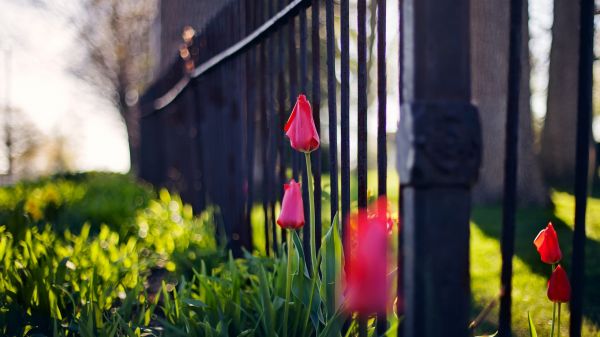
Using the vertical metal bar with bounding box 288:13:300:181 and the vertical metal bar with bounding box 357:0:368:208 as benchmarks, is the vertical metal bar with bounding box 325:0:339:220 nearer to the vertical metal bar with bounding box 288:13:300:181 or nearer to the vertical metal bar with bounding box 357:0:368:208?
the vertical metal bar with bounding box 357:0:368:208

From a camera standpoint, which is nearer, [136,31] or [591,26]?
[591,26]

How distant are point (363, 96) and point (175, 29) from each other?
1026 cm

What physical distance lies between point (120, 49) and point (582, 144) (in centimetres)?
2198

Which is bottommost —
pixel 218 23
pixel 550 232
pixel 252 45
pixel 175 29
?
pixel 550 232

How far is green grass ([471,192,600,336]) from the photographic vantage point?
9.61ft

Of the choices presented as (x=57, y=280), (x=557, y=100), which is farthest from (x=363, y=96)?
(x=557, y=100)

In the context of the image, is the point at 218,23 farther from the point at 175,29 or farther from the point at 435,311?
the point at 175,29

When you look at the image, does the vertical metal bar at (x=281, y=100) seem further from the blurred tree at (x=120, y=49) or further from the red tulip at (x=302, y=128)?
the blurred tree at (x=120, y=49)

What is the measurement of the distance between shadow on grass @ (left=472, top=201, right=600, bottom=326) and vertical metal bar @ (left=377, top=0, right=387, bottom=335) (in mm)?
1862

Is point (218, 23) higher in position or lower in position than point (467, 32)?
higher

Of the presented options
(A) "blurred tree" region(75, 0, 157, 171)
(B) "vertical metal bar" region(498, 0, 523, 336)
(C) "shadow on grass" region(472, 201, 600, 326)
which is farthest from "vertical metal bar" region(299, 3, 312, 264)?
(A) "blurred tree" region(75, 0, 157, 171)

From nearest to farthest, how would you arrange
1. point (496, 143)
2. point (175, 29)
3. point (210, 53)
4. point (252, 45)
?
1. point (252, 45)
2. point (210, 53)
3. point (496, 143)
4. point (175, 29)

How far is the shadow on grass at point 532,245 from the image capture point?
3412 mm

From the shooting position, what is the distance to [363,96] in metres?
1.63
